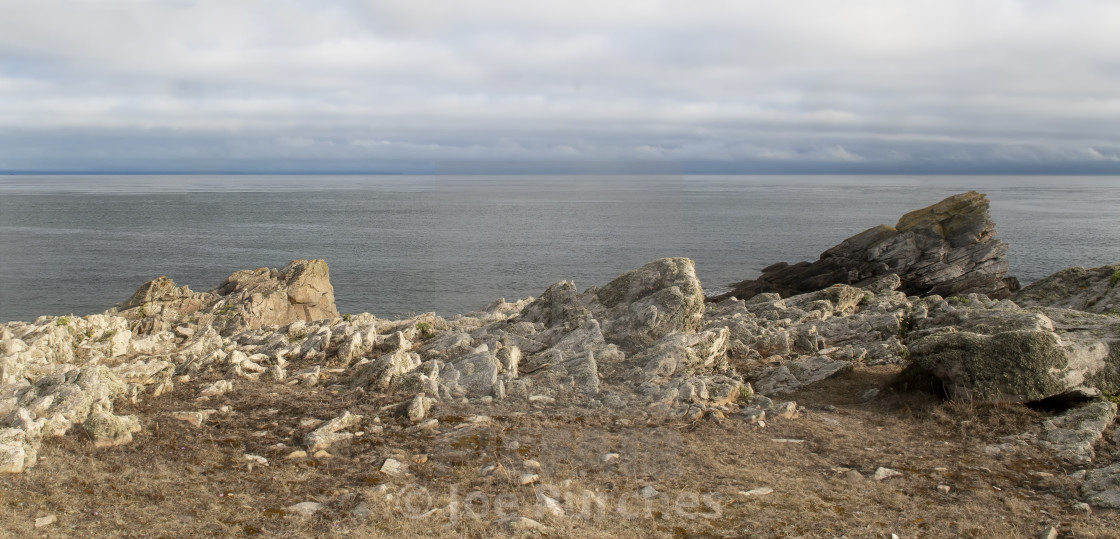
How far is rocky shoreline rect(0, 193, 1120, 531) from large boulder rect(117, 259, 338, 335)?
441 cm

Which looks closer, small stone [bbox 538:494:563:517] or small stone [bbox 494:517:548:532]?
small stone [bbox 494:517:548:532]

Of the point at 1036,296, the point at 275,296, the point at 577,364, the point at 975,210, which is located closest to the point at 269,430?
the point at 577,364

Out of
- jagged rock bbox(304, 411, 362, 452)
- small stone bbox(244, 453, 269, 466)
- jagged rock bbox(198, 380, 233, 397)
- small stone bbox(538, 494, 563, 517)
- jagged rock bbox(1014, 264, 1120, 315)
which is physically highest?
jagged rock bbox(1014, 264, 1120, 315)

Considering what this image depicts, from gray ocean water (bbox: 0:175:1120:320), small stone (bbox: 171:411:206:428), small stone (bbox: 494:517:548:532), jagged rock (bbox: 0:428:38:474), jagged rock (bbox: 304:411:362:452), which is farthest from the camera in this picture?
gray ocean water (bbox: 0:175:1120:320)

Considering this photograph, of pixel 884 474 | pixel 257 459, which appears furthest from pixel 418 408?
pixel 884 474

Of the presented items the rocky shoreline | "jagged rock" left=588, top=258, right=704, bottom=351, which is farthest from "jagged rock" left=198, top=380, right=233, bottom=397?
"jagged rock" left=588, top=258, right=704, bottom=351

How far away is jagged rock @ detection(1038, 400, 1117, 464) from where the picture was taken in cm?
1098

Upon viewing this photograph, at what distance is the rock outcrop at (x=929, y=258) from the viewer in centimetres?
4644

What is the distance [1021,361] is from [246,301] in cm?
2683

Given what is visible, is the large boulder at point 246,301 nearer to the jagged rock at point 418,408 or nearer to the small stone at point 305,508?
the jagged rock at point 418,408

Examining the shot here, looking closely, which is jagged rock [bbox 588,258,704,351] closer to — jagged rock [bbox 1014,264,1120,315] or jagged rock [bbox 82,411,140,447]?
jagged rock [bbox 82,411,140,447]

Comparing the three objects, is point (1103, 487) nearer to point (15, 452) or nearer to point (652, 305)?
point (652, 305)

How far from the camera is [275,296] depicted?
98.7 ft

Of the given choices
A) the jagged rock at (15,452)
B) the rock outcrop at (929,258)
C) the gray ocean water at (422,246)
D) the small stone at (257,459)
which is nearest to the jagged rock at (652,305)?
the small stone at (257,459)
